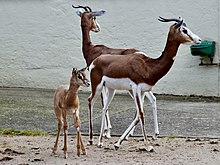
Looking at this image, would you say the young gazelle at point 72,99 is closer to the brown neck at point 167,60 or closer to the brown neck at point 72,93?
the brown neck at point 72,93

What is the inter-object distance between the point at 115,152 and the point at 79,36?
20.9ft

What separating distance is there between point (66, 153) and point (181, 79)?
238 inches

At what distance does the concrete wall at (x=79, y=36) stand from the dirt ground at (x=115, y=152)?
15.3ft

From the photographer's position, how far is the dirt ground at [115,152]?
5.79 metres

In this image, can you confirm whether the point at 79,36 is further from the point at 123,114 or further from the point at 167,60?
the point at 167,60

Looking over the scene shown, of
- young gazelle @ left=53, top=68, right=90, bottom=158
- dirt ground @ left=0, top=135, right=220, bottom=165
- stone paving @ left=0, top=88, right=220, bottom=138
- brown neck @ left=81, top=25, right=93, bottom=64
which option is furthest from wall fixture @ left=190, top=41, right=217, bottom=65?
young gazelle @ left=53, top=68, right=90, bottom=158

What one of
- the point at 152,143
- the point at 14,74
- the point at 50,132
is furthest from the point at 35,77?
the point at 152,143

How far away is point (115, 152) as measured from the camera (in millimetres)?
6250

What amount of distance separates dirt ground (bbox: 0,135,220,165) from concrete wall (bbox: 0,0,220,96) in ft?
15.3

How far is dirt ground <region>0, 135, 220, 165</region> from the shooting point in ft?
19.0

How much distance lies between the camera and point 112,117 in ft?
28.1

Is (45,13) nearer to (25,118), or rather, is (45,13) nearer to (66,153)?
(25,118)

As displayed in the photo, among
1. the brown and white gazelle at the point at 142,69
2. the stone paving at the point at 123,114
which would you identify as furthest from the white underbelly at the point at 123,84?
the stone paving at the point at 123,114

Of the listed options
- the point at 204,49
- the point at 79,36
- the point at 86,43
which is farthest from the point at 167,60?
the point at 79,36
